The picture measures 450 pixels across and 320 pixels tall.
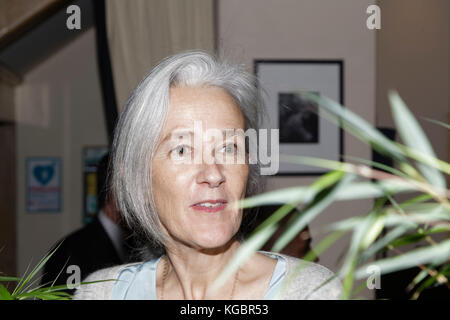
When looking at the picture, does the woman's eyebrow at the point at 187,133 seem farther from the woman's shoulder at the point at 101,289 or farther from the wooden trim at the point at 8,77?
the wooden trim at the point at 8,77

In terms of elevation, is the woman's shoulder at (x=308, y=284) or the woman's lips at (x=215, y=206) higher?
the woman's lips at (x=215, y=206)

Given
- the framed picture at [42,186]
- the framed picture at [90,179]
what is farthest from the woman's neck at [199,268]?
the framed picture at [42,186]

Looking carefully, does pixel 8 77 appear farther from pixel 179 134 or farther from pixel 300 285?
pixel 300 285

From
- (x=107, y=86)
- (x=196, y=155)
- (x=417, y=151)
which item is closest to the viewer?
(x=417, y=151)

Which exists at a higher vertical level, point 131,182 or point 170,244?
point 131,182

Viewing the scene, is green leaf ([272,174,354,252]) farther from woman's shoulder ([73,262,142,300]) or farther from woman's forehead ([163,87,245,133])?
woman's shoulder ([73,262,142,300])

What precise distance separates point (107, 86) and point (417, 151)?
1859mm

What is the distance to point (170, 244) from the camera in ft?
3.07

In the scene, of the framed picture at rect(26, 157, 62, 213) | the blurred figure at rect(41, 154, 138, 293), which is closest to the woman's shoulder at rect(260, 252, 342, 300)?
the blurred figure at rect(41, 154, 138, 293)

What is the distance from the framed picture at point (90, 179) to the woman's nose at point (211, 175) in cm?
298

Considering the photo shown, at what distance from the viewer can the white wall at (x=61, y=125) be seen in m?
3.60

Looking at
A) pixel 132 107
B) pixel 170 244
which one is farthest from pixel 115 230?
pixel 132 107

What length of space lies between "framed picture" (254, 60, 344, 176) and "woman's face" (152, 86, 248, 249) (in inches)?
50.8
